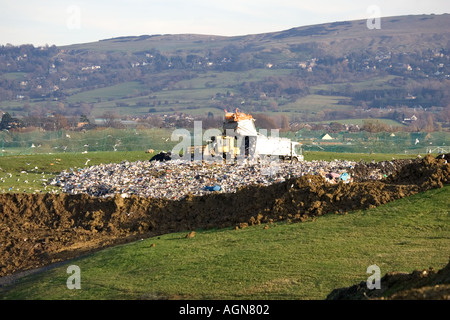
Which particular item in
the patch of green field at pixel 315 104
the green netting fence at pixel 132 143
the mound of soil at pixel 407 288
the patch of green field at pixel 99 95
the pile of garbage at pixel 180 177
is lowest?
the patch of green field at pixel 315 104

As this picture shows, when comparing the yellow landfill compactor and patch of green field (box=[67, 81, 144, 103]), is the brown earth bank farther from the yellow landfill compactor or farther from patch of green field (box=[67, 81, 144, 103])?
patch of green field (box=[67, 81, 144, 103])

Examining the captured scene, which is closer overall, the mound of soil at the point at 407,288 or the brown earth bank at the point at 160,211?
the mound of soil at the point at 407,288

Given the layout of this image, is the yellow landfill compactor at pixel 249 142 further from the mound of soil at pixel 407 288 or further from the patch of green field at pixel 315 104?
the patch of green field at pixel 315 104

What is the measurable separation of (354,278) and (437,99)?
17073cm

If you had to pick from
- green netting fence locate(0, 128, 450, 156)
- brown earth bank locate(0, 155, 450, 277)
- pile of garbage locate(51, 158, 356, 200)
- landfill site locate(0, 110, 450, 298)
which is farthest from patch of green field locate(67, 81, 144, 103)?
brown earth bank locate(0, 155, 450, 277)

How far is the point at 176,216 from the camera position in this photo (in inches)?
826

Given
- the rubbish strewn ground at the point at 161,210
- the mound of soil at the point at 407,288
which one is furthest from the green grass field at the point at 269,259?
the mound of soil at the point at 407,288

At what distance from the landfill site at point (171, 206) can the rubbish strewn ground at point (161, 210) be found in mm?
29

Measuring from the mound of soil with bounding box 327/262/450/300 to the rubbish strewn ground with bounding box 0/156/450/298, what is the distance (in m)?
7.49

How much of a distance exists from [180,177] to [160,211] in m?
6.49

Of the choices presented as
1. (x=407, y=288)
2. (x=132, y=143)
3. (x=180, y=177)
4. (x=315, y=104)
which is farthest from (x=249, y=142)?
(x=315, y=104)

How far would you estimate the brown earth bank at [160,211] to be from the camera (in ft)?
60.7

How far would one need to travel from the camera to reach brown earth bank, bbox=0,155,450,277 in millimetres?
18516
